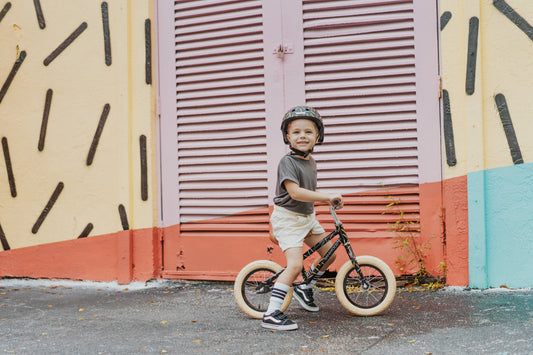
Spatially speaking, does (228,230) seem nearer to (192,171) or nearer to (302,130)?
(192,171)

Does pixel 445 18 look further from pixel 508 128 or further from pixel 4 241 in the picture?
pixel 4 241

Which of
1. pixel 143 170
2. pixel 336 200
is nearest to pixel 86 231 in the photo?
pixel 143 170

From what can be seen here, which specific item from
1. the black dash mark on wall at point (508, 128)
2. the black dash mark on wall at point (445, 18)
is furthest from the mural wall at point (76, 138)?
the black dash mark on wall at point (508, 128)

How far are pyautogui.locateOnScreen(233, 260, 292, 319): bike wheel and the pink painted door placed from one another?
0.88 meters

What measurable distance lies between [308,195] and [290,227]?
299mm

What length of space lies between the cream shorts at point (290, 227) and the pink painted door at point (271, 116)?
927mm

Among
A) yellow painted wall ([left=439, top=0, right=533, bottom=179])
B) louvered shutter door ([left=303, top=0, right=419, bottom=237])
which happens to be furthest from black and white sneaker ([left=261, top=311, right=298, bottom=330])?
yellow painted wall ([left=439, top=0, right=533, bottom=179])

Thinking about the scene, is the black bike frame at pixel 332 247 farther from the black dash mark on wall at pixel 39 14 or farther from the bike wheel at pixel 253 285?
the black dash mark on wall at pixel 39 14

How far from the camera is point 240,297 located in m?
3.76

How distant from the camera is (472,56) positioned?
4.16 metres

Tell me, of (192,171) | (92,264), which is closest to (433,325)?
(192,171)

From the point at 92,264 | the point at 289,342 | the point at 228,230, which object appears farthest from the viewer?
the point at 92,264

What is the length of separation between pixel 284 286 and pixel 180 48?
262cm

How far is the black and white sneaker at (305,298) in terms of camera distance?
3873mm
